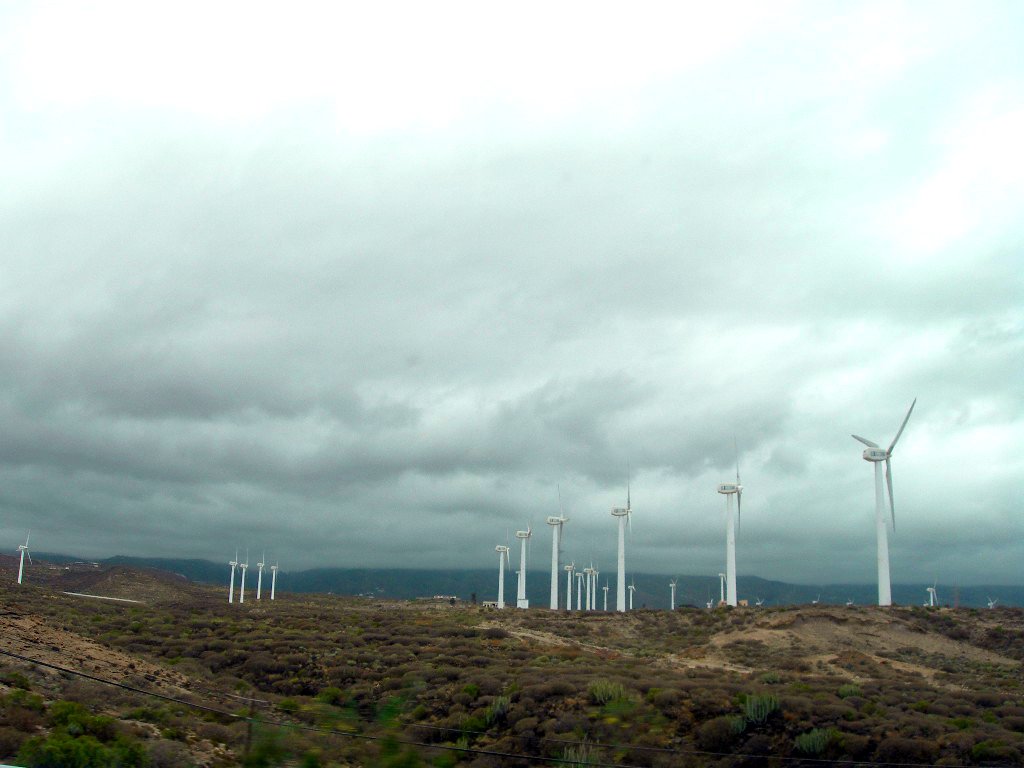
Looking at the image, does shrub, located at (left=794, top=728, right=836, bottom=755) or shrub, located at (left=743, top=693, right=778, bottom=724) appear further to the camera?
shrub, located at (left=743, top=693, right=778, bottom=724)

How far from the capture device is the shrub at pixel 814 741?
1180 inches

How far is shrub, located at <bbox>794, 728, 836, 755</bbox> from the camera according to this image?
98.4 ft

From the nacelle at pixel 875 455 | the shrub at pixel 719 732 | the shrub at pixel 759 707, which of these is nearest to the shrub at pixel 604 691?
the shrub at pixel 719 732

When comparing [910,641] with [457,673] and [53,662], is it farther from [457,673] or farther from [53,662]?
[53,662]

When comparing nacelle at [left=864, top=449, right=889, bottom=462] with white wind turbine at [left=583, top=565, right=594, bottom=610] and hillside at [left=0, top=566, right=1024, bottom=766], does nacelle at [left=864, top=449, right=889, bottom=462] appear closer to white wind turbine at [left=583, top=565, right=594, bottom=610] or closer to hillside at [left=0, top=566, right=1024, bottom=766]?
hillside at [left=0, top=566, right=1024, bottom=766]

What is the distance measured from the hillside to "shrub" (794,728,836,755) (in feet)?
0.27

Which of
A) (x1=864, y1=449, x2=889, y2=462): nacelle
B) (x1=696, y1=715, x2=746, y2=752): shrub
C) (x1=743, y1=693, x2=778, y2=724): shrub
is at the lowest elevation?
(x1=696, y1=715, x2=746, y2=752): shrub

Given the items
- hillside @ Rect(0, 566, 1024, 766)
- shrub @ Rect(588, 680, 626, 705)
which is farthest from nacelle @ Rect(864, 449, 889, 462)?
shrub @ Rect(588, 680, 626, 705)

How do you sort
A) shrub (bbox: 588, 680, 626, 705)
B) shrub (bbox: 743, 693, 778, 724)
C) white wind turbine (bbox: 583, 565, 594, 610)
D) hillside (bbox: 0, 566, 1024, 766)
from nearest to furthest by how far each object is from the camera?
hillside (bbox: 0, 566, 1024, 766) < shrub (bbox: 743, 693, 778, 724) < shrub (bbox: 588, 680, 626, 705) < white wind turbine (bbox: 583, 565, 594, 610)

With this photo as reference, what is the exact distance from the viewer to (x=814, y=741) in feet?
99.1

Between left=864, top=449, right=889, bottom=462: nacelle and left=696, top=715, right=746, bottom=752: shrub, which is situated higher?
left=864, top=449, right=889, bottom=462: nacelle

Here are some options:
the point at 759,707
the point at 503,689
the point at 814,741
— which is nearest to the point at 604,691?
the point at 503,689

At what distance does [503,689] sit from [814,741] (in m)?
13.1

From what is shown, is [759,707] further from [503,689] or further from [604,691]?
[503,689]
